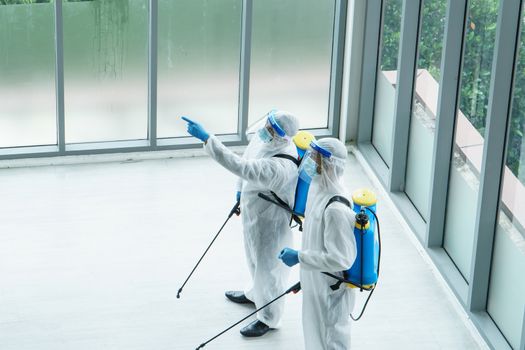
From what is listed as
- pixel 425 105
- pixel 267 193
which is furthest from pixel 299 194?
pixel 425 105

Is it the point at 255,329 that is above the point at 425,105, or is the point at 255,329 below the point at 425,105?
below

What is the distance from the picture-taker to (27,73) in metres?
10.6

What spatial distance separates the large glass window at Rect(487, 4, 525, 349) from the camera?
25.2ft

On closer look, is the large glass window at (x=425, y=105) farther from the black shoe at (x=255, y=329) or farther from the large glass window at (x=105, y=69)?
the large glass window at (x=105, y=69)

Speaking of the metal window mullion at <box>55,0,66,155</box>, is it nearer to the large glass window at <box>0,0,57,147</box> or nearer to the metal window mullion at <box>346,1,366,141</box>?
the large glass window at <box>0,0,57,147</box>

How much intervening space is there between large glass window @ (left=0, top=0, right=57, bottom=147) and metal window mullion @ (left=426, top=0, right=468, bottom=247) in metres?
4.15

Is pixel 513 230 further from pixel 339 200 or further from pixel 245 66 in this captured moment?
pixel 245 66

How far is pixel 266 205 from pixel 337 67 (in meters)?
3.65

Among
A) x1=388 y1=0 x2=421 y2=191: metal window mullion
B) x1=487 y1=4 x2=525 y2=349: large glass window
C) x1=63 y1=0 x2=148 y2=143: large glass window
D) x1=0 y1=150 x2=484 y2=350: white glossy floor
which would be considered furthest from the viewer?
x1=63 y1=0 x2=148 y2=143: large glass window

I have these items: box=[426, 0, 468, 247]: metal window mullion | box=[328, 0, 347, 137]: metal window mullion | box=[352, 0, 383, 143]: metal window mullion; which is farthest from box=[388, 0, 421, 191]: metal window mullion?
box=[328, 0, 347, 137]: metal window mullion

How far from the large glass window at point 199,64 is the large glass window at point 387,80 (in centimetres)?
153

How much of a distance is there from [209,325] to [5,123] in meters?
3.82

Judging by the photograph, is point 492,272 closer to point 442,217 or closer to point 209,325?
point 442,217

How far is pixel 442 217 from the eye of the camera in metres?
9.11
